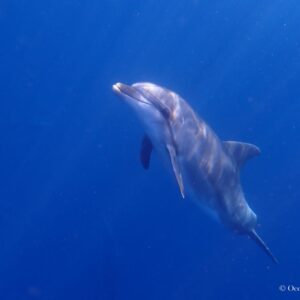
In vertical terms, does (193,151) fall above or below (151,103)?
below

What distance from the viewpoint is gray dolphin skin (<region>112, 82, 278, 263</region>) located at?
7250mm

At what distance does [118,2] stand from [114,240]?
12.4m

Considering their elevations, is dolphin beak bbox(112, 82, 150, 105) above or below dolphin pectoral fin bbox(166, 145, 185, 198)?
above

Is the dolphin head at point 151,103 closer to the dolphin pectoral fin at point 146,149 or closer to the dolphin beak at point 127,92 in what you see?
the dolphin beak at point 127,92

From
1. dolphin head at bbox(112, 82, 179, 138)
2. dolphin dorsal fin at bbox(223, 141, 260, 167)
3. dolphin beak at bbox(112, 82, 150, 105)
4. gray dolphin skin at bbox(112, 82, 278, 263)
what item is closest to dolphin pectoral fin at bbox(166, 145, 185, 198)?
gray dolphin skin at bbox(112, 82, 278, 263)

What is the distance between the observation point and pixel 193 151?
7887 millimetres

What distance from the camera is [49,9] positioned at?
18.6 meters

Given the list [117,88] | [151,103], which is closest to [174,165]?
[151,103]

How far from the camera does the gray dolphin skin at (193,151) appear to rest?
7.25m

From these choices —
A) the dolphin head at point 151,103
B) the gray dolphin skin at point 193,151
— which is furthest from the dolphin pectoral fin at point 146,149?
the dolphin head at point 151,103

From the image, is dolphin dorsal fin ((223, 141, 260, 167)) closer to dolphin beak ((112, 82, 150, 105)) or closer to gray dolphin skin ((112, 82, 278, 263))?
gray dolphin skin ((112, 82, 278, 263))

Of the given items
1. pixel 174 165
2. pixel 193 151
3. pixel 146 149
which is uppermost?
pixel 193 151

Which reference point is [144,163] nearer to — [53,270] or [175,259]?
[53,270]

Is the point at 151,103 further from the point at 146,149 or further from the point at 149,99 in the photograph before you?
the point at 146,149
